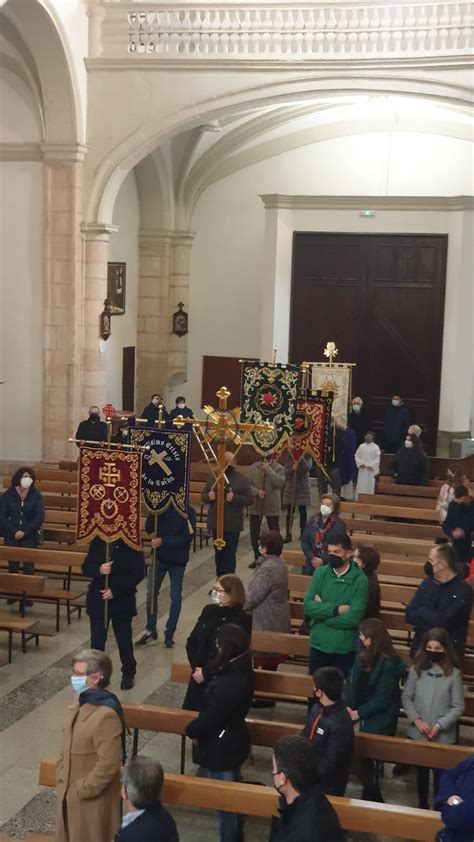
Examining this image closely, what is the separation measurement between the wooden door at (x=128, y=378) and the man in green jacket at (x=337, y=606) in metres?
14.0

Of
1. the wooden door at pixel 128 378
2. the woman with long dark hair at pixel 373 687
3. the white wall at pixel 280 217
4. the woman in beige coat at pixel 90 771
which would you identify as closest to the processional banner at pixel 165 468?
the woman with long dark hair at pixel 373 687

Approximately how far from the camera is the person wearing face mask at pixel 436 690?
589 cm

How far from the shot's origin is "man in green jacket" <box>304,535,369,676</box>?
655 centimetres

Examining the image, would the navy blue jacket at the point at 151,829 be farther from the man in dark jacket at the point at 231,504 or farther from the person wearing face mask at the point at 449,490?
the person wearing face mask at the point at 449,490

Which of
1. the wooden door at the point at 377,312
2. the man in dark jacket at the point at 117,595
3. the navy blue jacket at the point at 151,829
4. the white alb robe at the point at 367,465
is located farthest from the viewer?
the wooden door at the point at 377,312

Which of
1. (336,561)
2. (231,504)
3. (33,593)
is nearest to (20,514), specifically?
(33,593)

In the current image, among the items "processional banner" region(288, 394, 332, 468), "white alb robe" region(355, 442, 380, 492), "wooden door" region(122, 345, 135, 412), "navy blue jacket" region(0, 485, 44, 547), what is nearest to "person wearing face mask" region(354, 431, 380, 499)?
"white alb robe" region(355, 442, 380, 492)

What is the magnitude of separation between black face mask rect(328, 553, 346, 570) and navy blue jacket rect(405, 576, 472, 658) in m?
0.53

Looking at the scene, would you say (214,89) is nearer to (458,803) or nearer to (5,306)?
(5,306)

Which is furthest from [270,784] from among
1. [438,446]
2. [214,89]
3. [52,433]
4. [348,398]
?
[438,446]

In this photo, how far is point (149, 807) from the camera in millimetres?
4371

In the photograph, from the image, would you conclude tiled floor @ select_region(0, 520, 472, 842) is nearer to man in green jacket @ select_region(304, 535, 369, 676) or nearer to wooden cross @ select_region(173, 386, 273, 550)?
man in green jacket @ select_region(304, 535, 369, 676)

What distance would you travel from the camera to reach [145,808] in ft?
14.3

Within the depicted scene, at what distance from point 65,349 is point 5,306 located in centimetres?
118
